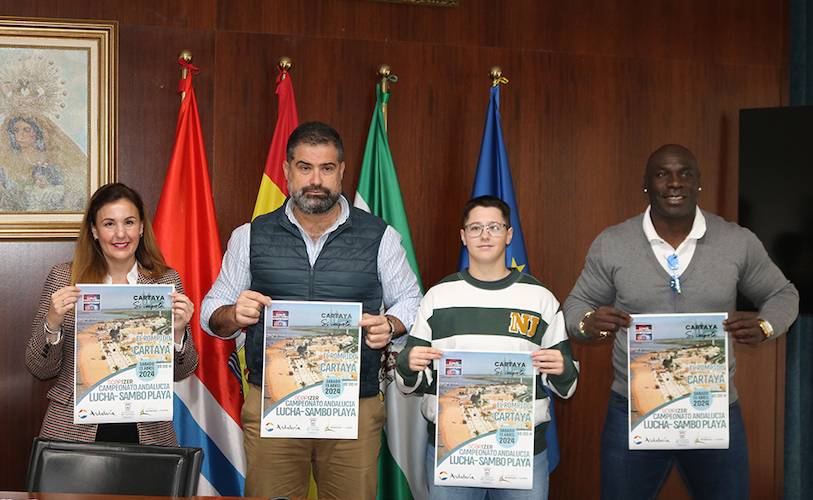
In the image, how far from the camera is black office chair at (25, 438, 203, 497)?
2.42 m

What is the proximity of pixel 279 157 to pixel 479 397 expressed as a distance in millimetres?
1798

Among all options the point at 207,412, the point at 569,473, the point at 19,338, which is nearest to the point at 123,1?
the point at 19,338

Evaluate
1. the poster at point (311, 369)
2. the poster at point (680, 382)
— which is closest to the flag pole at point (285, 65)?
the poster at point (311, 369)

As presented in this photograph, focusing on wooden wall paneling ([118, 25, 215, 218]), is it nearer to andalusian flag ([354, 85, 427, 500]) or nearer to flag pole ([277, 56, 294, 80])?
flag pole ([277, 56, 294, 80])

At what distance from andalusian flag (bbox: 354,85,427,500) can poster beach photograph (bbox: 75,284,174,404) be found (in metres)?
1.45

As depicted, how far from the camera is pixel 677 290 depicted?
3.05 metres

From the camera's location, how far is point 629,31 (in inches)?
185

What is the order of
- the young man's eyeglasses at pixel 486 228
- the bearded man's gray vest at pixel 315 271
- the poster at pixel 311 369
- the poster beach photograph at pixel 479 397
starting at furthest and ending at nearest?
the bearded man's gray vest at pixel 315 271, the young man's eyeglasses at pixel 486 228, the poster at pixel 311 369, the poster beach photograph at pixel 479 397

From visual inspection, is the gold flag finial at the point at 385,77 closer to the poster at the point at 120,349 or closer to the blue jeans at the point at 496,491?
the poster at the point at 120,349

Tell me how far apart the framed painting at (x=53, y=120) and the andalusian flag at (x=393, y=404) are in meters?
1.23

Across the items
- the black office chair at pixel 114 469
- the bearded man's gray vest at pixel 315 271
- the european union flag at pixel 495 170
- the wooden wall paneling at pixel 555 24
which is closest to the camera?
the black office chair at pixel 114 469

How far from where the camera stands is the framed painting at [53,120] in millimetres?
3965

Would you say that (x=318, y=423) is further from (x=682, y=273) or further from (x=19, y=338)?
(x=19, y=338)

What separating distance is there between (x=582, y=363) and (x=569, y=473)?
0.60 m
